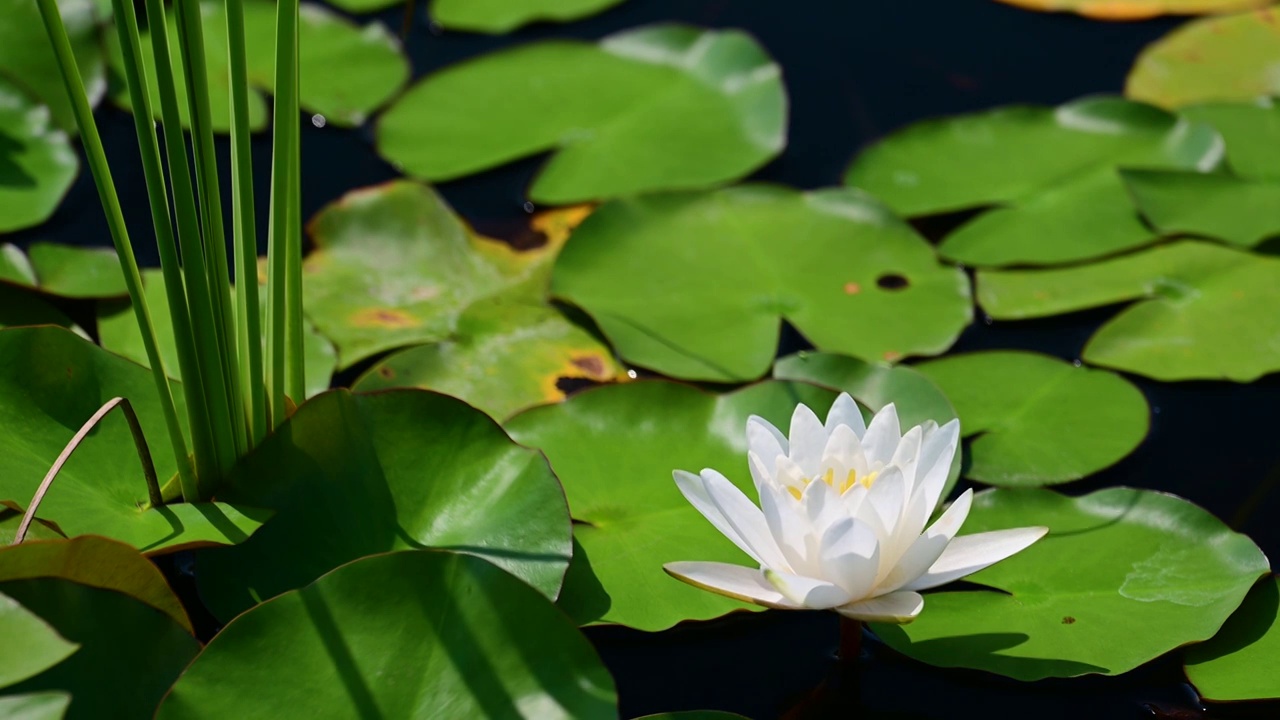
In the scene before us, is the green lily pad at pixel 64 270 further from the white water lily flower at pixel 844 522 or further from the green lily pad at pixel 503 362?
the white water lily flower at pixel 844 522

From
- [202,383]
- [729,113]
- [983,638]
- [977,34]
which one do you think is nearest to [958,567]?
[983,638]

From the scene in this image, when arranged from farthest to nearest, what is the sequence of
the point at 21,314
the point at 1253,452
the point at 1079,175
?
the point at 1079,175 < the point at 21,314 < the point at 1253,452

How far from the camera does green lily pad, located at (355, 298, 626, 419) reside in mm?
1654

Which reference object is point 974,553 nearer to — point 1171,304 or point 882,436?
point 882,436

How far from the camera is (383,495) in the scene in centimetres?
129

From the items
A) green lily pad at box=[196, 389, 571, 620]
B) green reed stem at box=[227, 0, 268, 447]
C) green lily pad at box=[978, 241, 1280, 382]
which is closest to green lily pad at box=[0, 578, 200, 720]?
green lily pad at box=[196, 389, 571, 620]

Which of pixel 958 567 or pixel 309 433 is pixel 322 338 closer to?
pixel 309 433

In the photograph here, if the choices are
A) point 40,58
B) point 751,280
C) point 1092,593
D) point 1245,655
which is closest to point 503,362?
point 751,280

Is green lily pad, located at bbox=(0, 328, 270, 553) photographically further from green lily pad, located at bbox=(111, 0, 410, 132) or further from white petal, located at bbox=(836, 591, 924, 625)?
green lily pad, located at bbox=(111, 0, 410, 132)

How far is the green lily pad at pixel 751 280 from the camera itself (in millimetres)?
1746

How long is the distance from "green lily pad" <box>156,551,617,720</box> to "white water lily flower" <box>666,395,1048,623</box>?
0.51 feet

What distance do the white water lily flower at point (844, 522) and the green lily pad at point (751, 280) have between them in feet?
1.71

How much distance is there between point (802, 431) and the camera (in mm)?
1168

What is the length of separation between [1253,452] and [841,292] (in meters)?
0.68
